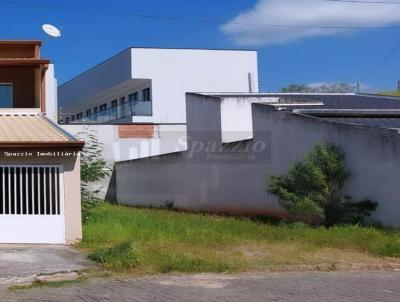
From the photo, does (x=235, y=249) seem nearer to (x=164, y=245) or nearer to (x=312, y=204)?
(x=164, y=245)

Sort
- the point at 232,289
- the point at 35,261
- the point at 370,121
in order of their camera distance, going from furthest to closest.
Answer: the point at 370,121 < the point at 35,261 < the point at 232,289

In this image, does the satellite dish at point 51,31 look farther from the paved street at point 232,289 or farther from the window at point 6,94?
the paved street at point 232,289

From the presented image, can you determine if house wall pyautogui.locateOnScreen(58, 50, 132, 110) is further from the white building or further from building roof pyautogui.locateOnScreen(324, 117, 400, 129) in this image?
building roof pyautogui.locateOnScreen(324, 117, 400, 129)

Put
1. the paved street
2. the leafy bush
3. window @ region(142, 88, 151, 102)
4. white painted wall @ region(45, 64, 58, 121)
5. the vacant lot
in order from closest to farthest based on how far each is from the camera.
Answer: the paved street < the vacant lot < the leafy bush < white painted wall @ region(45, 64, 58, 121) < window @ region(142, 88, 151, 102)

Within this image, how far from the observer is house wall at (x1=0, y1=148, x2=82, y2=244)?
14.6 metres

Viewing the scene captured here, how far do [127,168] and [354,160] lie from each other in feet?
51.5

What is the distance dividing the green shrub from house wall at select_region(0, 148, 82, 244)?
251 cm

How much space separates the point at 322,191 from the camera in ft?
52.6

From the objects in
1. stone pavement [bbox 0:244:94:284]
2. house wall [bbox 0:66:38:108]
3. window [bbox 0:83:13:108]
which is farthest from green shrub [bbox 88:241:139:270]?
window [bbox 0:83:13:108]

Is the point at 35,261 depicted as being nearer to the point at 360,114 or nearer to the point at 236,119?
the point at 360,114

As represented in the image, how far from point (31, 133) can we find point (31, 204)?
205 centimetres

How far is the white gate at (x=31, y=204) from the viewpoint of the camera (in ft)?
47.5

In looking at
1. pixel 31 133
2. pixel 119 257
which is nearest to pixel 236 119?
pixel 31 133

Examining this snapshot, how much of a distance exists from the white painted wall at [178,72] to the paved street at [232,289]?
28787mm
